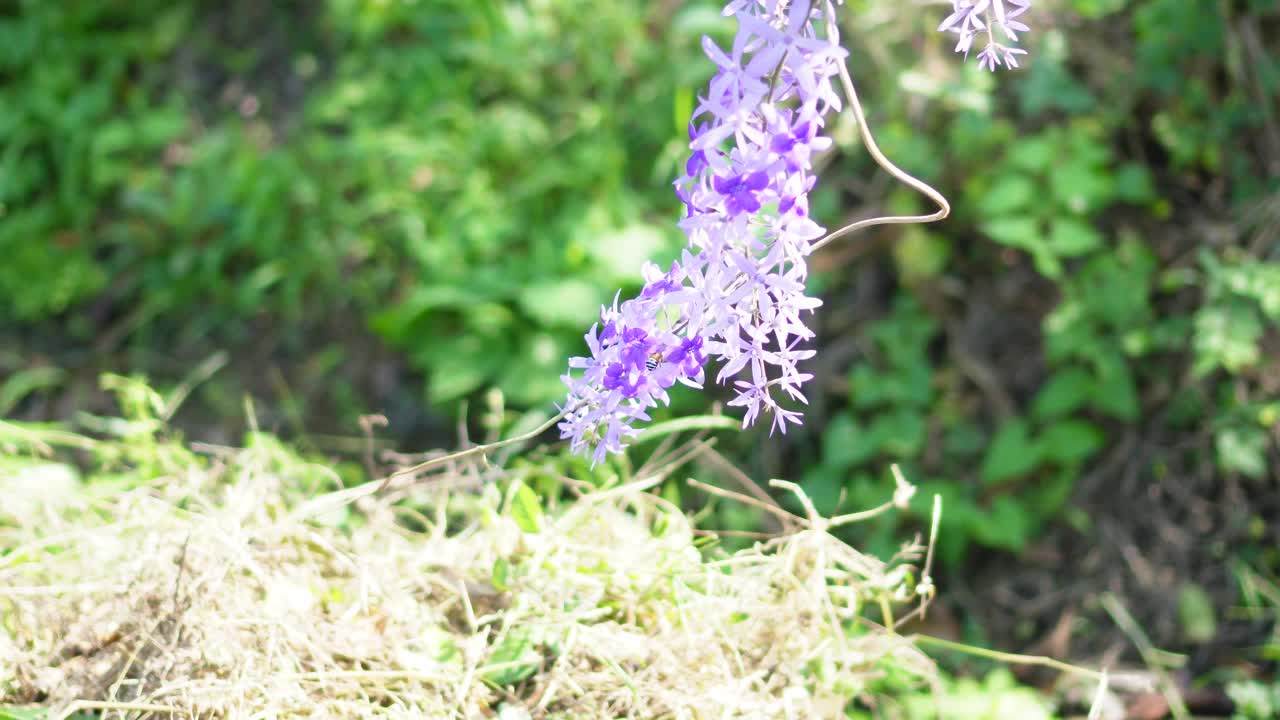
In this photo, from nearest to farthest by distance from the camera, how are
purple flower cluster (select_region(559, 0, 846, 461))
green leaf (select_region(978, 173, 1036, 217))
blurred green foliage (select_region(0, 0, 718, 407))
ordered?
A: purple flower cluster (select_region(559, 0, 846, 461)) → green leaf (select_region(978, 173, 1036, 217)) → blurred green foliage (select_region(0, 0, 718, 407))

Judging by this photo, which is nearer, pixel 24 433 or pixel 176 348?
pixel 24 433

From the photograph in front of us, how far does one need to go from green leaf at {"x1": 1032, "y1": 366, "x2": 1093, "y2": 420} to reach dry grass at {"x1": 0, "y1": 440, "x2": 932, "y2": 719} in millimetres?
1093

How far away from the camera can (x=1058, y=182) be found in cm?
265

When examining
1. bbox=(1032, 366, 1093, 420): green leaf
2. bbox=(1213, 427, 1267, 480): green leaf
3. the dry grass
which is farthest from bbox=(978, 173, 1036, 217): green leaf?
the dry grass

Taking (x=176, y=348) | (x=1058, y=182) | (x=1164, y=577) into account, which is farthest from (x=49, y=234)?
(x=1164, y=577)

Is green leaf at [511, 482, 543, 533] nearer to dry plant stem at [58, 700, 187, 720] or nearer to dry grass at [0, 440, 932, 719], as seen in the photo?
dry grass at [0, 440, 932, 719]

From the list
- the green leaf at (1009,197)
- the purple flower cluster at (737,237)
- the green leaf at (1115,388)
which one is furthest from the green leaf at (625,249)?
the purple flower cluster at (737,237)

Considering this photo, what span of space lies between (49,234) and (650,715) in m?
3.10

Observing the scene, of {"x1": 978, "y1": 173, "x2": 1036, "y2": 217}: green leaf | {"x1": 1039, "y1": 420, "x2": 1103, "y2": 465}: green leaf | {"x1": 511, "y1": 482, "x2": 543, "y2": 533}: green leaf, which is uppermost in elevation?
{"x1": 978, "y1": 173, "x2": 1036, "y2": 217}: green leaf

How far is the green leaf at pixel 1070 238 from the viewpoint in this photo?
2582 mm

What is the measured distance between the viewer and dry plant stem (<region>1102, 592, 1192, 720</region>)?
2.20m

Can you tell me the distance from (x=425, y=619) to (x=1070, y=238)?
5.69 feet

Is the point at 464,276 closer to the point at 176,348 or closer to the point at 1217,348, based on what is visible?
the point at 176,348

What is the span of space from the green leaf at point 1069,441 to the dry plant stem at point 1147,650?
309mm
